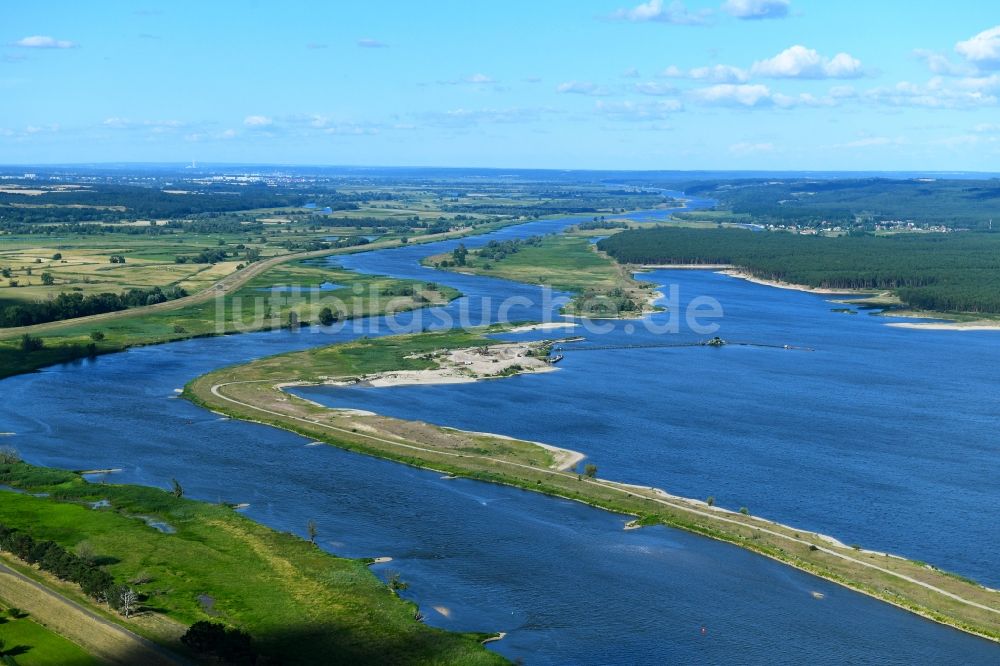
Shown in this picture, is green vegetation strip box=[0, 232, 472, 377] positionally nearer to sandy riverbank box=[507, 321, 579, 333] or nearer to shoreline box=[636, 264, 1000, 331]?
sandy riverbank box=[507, 321, 579, 333]

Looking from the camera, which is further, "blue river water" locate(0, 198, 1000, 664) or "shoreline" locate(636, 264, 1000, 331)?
"shoreline" locate(636, 264, 1000, 331)

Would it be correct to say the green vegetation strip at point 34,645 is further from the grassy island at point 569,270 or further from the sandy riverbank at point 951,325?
the sandy riverbank at point 951,325

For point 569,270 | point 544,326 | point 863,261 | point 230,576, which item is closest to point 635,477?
point 230,576

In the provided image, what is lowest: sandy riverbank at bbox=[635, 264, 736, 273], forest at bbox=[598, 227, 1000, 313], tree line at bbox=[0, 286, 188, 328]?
tree line at bbox=[0, 286, 188, 328]

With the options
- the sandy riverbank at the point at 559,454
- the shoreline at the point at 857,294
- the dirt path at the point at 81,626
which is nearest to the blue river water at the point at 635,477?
the sandy riverbank at the point at 559,454

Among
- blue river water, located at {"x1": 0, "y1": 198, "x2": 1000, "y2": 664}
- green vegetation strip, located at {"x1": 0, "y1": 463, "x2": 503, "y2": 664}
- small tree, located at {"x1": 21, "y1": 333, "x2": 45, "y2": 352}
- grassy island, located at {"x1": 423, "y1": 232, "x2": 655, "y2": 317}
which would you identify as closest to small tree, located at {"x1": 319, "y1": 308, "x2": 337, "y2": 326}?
blue river water, located at {"x1": 0, "y1": 198, "x2": 1000, "y2": 664}

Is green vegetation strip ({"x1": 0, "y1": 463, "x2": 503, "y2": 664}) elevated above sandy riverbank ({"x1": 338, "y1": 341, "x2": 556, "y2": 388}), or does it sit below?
below
